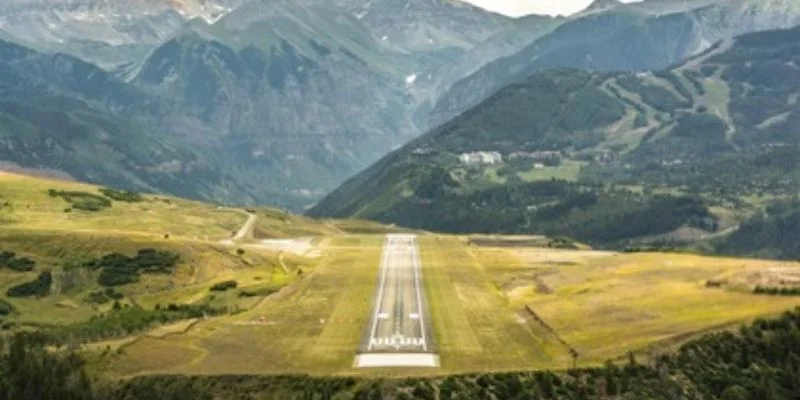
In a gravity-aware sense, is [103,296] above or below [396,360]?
below

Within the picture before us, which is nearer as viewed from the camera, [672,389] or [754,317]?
[672,389]

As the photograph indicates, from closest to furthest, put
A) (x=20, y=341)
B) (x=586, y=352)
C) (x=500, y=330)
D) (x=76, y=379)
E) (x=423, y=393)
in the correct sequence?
(x=423, y=393) → (x=76, y=379) → (x=586, y=352) → (x=20, y=341) → (x=500, y=330)

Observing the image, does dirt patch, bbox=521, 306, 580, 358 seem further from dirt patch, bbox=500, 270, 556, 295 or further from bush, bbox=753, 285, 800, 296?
bush, bbox=753, 285, 800, 296

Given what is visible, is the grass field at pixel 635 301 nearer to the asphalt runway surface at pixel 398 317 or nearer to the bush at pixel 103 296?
the asphalt runway surface at pixel 398 317

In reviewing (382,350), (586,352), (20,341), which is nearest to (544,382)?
(586,352)

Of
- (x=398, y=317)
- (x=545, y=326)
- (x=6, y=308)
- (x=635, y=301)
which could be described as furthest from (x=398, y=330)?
(x=6, y=308)

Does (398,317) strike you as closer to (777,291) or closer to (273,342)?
(273,342)

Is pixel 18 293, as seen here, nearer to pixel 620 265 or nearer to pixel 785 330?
pixel 620 265
